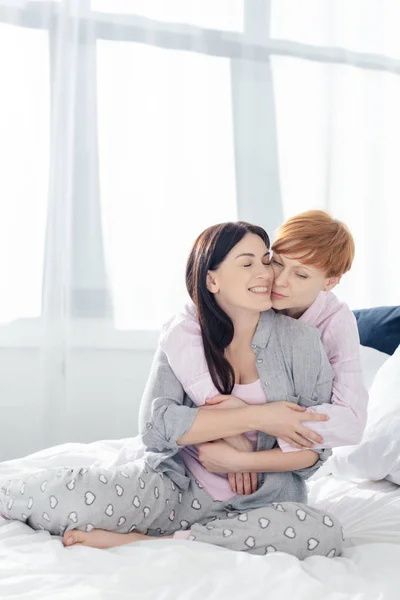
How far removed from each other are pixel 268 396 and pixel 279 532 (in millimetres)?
329

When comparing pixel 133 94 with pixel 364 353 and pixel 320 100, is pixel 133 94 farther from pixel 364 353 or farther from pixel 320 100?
pixel 364 353

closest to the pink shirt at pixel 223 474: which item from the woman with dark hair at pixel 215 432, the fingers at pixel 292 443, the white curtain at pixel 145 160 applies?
the woman with dark hair at pixel 215 432

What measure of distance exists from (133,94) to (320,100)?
0.75 metres

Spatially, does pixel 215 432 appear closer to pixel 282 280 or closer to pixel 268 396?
pixel 268 396

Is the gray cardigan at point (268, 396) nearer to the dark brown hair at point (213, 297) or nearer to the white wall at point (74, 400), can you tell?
the dark brown hair at point (213, 297)

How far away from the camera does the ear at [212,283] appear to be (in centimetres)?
171

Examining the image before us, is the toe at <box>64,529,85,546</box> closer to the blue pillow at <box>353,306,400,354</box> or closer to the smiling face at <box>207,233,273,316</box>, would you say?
the smiling face at <box>207,233,273,316</box>

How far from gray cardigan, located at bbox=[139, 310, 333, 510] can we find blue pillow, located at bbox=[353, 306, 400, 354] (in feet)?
2.41

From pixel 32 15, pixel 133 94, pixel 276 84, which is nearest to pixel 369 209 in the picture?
pixel 276 84

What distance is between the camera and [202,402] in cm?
167

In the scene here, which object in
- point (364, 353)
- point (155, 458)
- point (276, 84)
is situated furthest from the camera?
point (276, 84)

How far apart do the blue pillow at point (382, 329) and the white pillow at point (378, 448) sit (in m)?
0.39

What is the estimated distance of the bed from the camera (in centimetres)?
117

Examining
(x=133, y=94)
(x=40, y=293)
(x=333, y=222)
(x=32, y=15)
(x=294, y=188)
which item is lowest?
(x=40, y=293)
